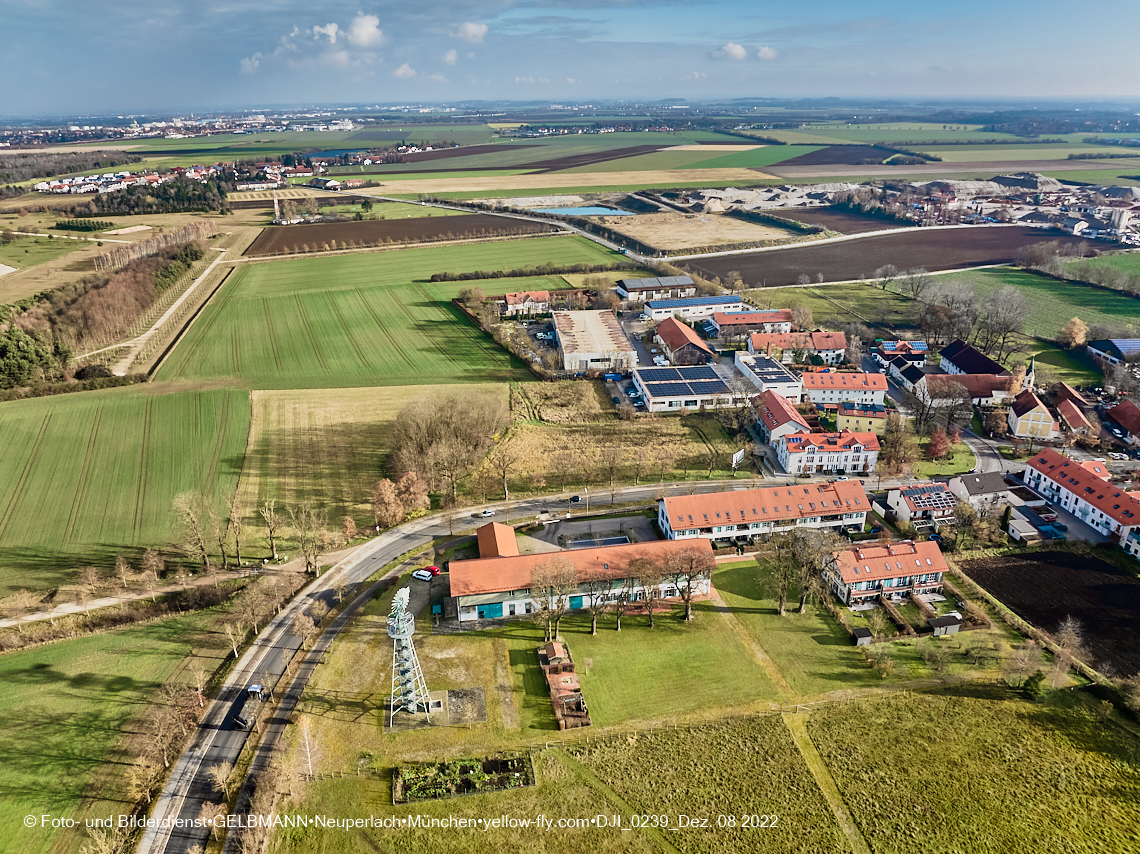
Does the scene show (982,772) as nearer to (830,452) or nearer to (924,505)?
(924,505)

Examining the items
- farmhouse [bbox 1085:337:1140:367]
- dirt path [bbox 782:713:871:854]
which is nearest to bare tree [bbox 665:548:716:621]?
dirt path [bbox 782:713:871:854]

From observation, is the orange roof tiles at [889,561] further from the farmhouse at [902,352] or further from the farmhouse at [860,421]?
the farmhouse at [902,352]

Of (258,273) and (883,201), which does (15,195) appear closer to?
(258,273)

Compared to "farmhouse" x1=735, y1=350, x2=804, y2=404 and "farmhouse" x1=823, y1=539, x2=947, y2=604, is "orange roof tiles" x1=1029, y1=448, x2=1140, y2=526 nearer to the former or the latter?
"farmhouse" x1=823, y1=539, x2=947, y2=604

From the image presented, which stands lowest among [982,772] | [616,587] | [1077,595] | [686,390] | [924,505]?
[982,772]

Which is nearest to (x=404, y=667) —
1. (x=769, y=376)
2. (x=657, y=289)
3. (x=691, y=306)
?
(x=769, y=376)

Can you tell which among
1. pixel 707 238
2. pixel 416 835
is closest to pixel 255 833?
pixel 416 835

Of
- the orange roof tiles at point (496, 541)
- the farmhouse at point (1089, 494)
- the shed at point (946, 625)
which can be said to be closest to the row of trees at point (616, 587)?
the orange roof tiles at point (496, 541)
